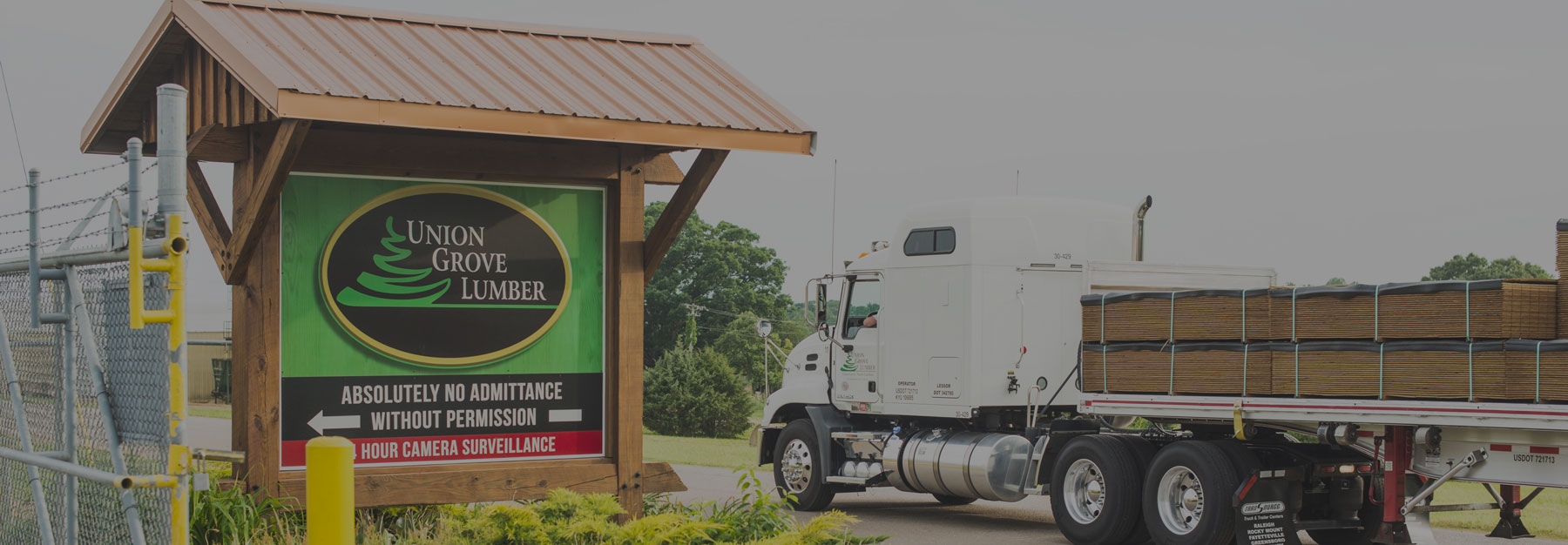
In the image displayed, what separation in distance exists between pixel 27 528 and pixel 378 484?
218 centimetres

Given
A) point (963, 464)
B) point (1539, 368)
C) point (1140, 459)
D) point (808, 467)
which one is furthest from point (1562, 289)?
point (808, 467)

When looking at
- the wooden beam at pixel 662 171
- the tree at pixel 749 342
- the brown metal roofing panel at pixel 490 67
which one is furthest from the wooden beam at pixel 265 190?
the tree at pixel 749 342

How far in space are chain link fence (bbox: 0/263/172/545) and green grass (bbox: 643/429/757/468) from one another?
517 inches

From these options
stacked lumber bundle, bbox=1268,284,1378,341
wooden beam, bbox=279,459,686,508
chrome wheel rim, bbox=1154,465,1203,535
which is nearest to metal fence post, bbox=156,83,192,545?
wooden beam, bbox=279,459,686,508

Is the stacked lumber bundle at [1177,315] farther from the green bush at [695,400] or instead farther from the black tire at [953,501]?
the green bush at [695,400]

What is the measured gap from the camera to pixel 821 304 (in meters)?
15.9

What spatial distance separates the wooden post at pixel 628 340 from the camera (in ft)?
32.1

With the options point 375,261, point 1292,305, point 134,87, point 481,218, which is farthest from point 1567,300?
point 134,87

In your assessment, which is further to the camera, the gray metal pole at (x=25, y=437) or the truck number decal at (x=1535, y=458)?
the truck number decal at (x=1535, y=458)

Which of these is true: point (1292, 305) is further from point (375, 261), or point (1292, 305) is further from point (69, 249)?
point (69, 249)

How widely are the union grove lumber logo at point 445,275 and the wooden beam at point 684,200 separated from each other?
2.08 ft

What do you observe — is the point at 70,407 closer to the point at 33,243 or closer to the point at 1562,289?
the point at 33,243

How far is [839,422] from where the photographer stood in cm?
1585

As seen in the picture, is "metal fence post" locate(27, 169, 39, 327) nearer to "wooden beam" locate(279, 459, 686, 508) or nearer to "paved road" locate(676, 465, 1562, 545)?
"wooden beam" locate(279, 459, 686, 508)
